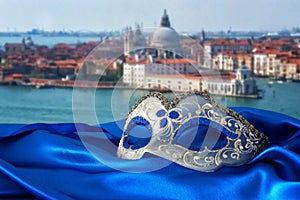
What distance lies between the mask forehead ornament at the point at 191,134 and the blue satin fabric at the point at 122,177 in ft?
0.07

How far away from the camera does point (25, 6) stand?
2.97 m

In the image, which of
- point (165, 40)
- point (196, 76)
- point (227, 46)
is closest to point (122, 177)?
point (165, 40)

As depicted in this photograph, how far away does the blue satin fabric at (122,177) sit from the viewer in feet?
2.94

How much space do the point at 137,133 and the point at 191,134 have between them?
0.38 ft

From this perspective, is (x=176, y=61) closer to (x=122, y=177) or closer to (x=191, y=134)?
(x=191, y=134)

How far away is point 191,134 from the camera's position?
1.04 m

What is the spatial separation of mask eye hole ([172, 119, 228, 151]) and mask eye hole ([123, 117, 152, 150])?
68mm

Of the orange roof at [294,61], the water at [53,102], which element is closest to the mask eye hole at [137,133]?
the water at [53,102]

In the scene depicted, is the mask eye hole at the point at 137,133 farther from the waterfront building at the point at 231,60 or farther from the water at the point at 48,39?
the water at the point at 48,39

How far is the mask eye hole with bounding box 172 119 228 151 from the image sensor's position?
102 centimetres

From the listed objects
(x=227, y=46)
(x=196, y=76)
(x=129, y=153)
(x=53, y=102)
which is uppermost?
(x=227, y=46)

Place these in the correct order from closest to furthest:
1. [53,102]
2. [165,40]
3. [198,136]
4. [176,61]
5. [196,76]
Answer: [198,136] → [165,40] → [196,76] → [176,61] → [53,102]

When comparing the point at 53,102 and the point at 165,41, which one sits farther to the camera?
the point at 53,102

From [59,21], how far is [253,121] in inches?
74.9
